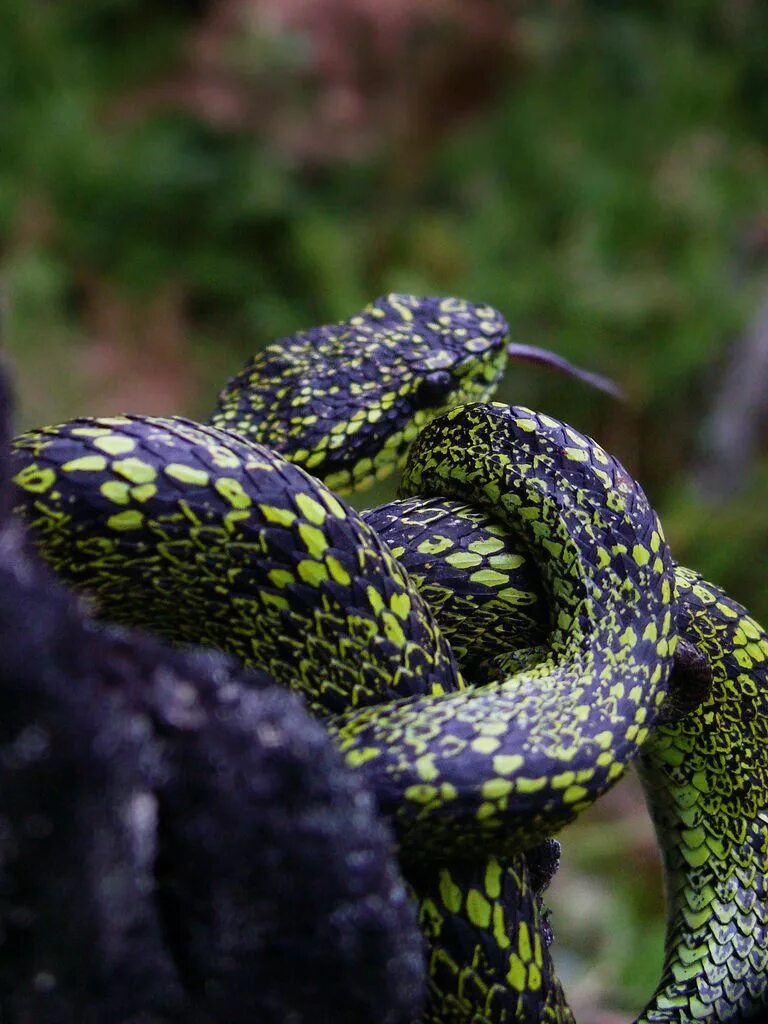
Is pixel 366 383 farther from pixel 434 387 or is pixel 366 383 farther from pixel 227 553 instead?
pixel 227 553

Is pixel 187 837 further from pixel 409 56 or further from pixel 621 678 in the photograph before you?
pixel 409 56

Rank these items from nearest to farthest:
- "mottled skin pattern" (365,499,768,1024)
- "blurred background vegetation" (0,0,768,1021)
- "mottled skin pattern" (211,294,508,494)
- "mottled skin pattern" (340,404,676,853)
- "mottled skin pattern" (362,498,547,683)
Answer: "mottled skin pattern" (340,404,676,853) → "mottled skin pattern" (362,498,547,683) → "mottled skin pattern" (365,499,768,1024) → "mottled skin pattern" (211,294,508,494) → "blurred background vegetation" (0,0,768,1021)

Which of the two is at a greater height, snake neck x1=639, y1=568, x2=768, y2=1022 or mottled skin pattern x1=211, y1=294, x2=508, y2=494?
mottled skin pattern x1=211, y1=294, x2=508, y2=494

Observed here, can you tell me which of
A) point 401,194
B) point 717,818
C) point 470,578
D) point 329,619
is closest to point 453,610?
point 470,578

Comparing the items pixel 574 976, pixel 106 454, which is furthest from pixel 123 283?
pixel 106 454

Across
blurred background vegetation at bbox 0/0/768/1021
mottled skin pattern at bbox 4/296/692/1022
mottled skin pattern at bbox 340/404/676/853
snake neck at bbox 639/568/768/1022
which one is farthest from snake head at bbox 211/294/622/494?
blurred background vegetation at bbox 0/0/768/1021

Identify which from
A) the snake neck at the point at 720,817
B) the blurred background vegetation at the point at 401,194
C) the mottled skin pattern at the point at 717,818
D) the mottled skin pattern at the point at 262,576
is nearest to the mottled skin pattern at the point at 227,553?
the mottled skin pattern at the point at 262,576

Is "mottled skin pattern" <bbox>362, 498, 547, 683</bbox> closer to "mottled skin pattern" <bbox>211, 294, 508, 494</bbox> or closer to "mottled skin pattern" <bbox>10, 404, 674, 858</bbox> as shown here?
"mottled skin pattern" <bbox>10, 404, 674, 858</bbox>
